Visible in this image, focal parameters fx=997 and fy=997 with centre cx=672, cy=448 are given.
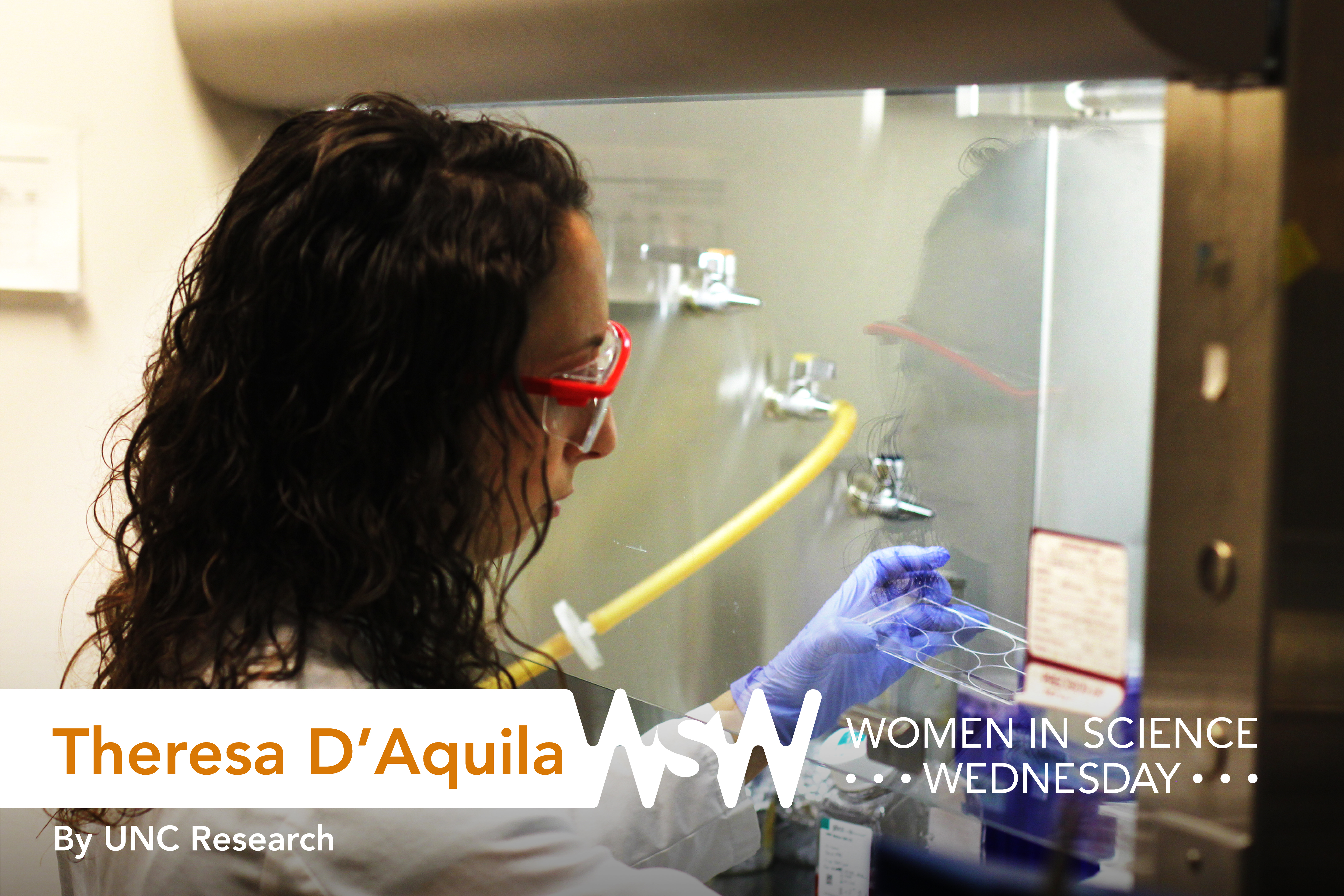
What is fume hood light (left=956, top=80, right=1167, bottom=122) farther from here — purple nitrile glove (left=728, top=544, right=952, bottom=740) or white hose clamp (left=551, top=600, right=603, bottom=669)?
white hose clamp (left=551, top=600, right=603, bottom=669)

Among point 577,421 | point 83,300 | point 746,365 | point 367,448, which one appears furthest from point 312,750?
point 83,300

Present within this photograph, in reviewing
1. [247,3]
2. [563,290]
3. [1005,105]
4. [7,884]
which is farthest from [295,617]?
[7,884]

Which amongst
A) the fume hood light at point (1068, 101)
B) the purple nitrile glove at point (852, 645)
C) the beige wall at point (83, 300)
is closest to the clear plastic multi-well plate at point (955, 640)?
the purple nitrile glove at point (852, 645)

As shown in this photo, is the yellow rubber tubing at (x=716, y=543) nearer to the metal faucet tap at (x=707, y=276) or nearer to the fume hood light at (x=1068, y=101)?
the metal faucet tap at (x=707, y=276)

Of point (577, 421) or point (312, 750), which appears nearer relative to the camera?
point (312, 750)

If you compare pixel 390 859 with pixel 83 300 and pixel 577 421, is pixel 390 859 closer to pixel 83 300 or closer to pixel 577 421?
pixel 577 421

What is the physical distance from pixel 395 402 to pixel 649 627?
583 mm

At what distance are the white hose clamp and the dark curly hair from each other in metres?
0.47

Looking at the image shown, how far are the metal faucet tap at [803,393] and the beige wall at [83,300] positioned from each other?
88 centimetres

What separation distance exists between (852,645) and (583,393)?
0.39 m

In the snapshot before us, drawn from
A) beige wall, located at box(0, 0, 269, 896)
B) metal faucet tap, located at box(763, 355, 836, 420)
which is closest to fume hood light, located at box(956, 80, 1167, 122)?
metal faucet tap, located at box(763, 355, 836, 420)

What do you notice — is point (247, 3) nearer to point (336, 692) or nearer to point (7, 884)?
point (336, 692)

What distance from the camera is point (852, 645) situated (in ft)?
3.27

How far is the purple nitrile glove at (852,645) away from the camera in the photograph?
3.14 feet
